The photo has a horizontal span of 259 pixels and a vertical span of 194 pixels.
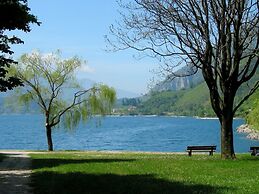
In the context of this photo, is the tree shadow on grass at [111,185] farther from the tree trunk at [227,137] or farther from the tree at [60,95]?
the tree at [60,95]

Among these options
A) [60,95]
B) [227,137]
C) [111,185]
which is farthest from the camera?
[60,95]

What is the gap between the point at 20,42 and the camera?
17.6 metres

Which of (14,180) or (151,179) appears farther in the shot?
(14,180)

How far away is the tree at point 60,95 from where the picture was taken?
41.8m

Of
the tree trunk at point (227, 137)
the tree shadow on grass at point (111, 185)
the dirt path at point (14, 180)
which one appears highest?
the tree trunk at point (227, 137)

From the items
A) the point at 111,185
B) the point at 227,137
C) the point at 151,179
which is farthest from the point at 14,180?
the point at 227,137

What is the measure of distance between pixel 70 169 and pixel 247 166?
23.1 ft

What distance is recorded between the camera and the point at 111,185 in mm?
12438

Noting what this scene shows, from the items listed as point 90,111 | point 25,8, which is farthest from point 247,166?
point 90,111

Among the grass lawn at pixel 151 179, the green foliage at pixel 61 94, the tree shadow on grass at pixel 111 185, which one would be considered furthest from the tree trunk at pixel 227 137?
the green foliage at pixel 61 94

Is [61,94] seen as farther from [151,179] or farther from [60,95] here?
[151,179]

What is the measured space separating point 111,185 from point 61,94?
31222 millimetres

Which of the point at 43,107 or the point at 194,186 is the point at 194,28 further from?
the point at 43,107

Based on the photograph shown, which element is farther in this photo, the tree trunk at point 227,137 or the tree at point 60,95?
the tree at point 60,95
